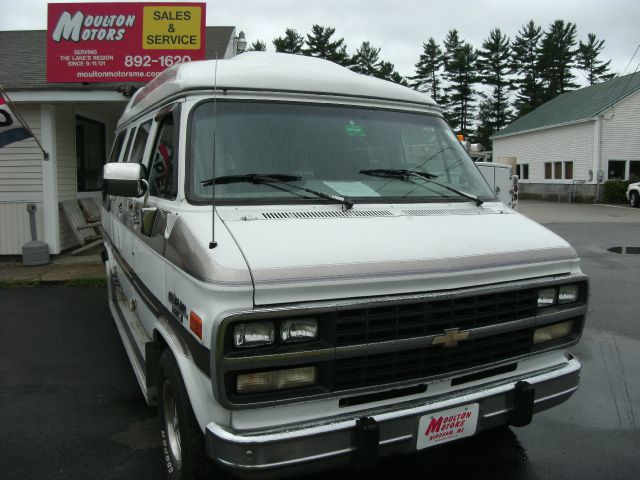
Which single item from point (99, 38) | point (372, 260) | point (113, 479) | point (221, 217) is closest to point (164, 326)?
point (221, 217)

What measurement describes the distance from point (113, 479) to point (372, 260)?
205 centimetres

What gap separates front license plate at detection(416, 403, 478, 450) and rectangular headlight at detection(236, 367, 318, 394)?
0.60m

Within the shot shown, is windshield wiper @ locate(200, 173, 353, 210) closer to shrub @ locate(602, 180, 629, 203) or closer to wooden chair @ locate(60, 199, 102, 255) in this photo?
wooden chair @ locate(60, 199, 102, 255)

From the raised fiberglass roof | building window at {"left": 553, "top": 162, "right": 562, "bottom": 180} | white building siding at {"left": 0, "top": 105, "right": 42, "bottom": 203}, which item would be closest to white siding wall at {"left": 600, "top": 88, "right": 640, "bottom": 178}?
building window at {"left": 553, "top": 162, "right": 562, "bottom": 180}

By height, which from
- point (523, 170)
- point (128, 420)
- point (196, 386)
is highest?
point (523, 170)

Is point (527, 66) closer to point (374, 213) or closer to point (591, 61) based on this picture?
point (591, 61)

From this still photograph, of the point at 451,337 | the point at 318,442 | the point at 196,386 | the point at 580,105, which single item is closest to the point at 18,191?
the point at 196,386

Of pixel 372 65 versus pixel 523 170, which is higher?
pixel 372 65

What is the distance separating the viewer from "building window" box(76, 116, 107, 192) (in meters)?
11.6

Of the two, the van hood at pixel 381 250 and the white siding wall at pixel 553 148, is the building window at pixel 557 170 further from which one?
the van hood at pixel 381 250

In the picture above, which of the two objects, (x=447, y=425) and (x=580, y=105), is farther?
(x=580, y=105)

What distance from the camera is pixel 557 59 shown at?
196ft

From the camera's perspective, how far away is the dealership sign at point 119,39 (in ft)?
31.8

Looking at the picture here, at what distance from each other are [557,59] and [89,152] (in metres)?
59.1
